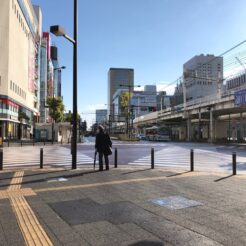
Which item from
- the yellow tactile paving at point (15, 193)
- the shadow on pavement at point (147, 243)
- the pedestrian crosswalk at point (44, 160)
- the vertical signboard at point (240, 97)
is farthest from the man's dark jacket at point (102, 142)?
the vertical signboard at point (240, 97)

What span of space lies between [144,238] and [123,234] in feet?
1.25

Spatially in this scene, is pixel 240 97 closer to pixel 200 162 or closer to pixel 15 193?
pixel 200 162

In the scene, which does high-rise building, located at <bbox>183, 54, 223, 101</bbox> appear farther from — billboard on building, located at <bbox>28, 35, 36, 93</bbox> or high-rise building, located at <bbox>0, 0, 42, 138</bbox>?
billboard on building, located at <bbox>28, 35, 36, 93</bbox>

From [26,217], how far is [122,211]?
186 cm

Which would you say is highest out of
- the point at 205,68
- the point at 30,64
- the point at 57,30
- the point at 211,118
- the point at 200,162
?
the point at 30,64

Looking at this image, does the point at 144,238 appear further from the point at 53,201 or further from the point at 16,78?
the point at 16,78

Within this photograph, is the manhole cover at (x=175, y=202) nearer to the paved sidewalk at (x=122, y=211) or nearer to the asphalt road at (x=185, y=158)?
the paved sidewalk at (x=122, y=211)

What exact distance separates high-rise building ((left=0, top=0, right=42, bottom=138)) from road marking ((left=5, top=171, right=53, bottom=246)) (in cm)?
4700

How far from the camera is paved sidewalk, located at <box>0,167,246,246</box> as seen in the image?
5648mm

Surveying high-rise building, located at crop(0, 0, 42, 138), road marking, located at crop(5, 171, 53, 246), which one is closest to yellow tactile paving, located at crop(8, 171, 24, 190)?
road marking, located at crop(5, 171, 53, 246)

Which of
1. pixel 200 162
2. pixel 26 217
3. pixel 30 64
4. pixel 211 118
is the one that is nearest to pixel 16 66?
pixel 30 64

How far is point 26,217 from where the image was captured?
272 inches

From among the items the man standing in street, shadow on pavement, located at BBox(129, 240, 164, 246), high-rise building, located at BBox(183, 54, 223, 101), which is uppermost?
high-rise building, located at BBox(183, 54, 223, 101)

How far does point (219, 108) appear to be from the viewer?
5206cm
